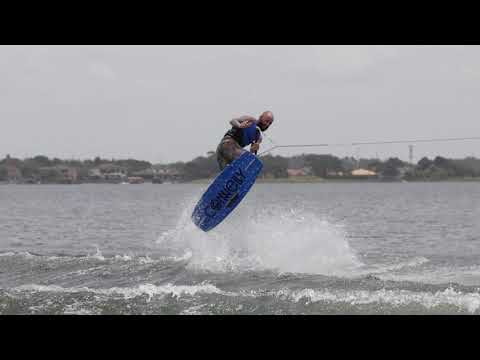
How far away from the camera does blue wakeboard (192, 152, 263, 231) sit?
12930 mm

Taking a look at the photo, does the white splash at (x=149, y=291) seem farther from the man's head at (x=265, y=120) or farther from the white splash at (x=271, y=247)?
the man's head at (x=265, y=120)

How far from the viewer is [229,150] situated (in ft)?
42.5

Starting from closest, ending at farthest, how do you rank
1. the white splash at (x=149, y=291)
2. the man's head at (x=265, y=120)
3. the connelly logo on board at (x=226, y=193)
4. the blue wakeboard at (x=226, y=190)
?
the white splash at (x=149, y=291), the man's head at (x=265, y=120), the blue wakeboard at (x=226, y=190), the connelly logo on board at (x=226, y=193)

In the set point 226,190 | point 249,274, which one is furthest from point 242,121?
point 249,274

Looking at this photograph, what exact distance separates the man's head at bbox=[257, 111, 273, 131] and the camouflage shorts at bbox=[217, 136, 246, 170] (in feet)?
2.20

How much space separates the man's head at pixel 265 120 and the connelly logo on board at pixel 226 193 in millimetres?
1051

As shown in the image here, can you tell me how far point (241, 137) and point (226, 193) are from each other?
121cm

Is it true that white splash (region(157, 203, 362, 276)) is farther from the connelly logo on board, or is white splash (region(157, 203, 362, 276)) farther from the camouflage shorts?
the camouflage shorts

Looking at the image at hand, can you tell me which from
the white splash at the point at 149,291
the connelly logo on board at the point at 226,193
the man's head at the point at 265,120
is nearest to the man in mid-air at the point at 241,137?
the man's head at the point at 265,120


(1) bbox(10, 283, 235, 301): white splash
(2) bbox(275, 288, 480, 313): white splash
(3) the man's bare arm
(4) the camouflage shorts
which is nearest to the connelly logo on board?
(4) the camouflage shorts

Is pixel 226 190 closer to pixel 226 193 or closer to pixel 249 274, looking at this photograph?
pixel 226 193

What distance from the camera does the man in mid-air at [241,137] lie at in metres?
12.6
